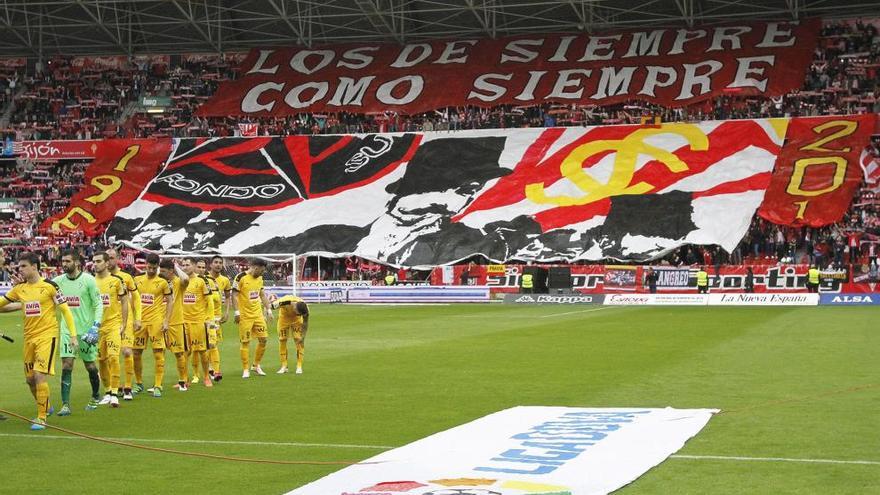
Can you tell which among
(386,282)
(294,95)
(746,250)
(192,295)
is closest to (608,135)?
(746,250)

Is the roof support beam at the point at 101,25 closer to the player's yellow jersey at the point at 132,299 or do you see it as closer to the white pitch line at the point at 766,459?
the player's yellow jersey at the point at 132,299

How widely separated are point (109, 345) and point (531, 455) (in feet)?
26.1

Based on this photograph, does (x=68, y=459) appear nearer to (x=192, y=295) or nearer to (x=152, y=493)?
(x=152, y=493)

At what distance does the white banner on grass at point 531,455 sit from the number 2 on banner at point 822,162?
42285 mm

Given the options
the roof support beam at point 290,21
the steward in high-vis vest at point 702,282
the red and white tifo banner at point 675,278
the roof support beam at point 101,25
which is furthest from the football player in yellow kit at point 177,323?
the roof support beam at point 101,25

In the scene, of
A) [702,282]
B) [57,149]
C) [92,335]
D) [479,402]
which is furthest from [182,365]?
[57,149]

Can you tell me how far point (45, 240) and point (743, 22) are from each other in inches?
1597

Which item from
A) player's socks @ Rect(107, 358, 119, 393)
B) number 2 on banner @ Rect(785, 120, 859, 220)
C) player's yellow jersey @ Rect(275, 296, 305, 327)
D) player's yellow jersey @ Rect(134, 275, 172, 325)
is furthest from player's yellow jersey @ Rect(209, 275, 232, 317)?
number 2 on banner @ Rect(785, 120, 859, 220)

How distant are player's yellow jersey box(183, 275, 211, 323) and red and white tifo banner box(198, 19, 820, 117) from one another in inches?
1884

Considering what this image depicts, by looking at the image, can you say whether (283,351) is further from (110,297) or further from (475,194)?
(475,194)

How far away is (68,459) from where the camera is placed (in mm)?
12445

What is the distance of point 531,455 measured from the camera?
1189 cm

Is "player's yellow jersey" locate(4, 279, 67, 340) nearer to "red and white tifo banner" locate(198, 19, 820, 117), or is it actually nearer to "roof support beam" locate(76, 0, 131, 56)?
"red and white tifo banner" locate(198, 19, 820, 117)

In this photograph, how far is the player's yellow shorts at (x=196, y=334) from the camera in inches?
758
